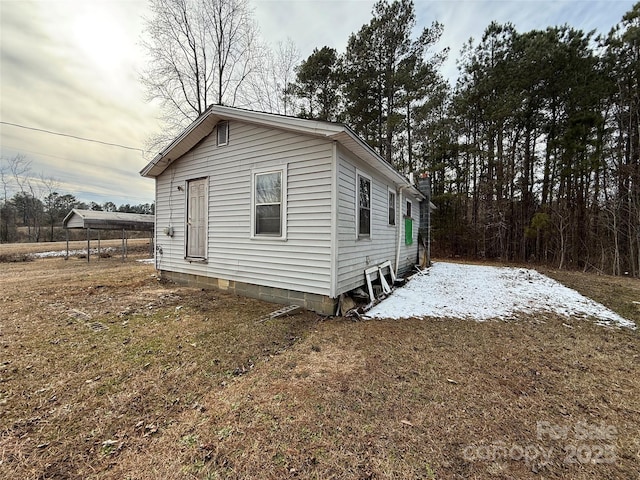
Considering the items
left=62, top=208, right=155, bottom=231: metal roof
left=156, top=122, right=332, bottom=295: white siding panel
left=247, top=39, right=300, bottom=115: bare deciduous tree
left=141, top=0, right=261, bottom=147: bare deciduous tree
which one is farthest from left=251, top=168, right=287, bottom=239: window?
left=62, top=208, right=155, bottom=231: metal roof

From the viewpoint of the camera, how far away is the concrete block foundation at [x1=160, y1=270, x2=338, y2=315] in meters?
4.74

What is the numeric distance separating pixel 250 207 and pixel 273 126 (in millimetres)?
1646


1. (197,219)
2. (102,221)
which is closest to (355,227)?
(197,219)

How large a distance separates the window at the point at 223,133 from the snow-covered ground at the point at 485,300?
189 inches

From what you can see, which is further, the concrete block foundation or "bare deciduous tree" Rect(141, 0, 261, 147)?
"bare deciduous tree" Rect(141, 0, 261, 147)

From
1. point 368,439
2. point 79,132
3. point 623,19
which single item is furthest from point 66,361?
point 623,19

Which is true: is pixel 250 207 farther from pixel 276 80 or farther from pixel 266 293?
pixel 276 80

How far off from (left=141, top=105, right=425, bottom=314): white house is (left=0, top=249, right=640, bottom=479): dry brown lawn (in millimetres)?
1108

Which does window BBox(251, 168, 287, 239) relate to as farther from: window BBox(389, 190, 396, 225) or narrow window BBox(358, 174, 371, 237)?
window BBox(389, 190, 396, 225)

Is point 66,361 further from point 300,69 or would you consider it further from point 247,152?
point 300,69

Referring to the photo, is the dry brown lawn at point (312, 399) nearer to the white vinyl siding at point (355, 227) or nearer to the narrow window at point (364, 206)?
the white vinyl siding at point (355, 227)

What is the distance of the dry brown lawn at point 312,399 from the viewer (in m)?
1.71

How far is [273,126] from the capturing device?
4965 millimetres

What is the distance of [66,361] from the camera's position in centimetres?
296
